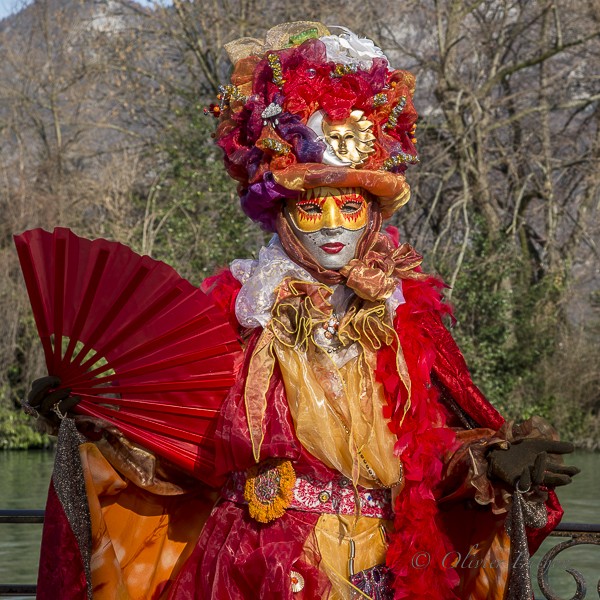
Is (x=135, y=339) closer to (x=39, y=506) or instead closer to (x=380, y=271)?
(x=380, y=271)

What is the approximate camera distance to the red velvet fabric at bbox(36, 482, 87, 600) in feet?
9.07

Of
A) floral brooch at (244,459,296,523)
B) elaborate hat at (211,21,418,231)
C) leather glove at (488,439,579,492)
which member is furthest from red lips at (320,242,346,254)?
leather glove at (488,439,579,492)

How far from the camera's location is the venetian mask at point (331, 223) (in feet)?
9.55

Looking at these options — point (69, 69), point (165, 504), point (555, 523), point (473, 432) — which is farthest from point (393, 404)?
point (69, 69)

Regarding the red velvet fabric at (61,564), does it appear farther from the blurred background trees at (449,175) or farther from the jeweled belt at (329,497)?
the blurred background trees at (449,175)

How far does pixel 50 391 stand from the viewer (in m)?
2.74

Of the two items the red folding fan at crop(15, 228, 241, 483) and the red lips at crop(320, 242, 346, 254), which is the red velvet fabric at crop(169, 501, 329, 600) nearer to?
the red folding fan at crop(15, 228, 241, 483)

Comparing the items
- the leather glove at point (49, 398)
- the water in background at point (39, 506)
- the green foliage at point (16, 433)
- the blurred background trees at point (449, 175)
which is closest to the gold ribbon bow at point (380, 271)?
the leather glove at point (49, 398)

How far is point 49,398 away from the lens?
8.97 ft

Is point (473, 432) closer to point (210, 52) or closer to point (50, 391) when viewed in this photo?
point (50, 391)

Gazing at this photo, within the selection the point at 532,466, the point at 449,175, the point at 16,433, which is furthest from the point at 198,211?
the point at 532,466

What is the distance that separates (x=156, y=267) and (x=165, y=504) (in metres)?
0.71

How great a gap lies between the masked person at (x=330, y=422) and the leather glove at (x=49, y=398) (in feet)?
0.53

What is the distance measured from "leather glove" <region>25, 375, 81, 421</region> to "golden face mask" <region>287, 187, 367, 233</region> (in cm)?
75
